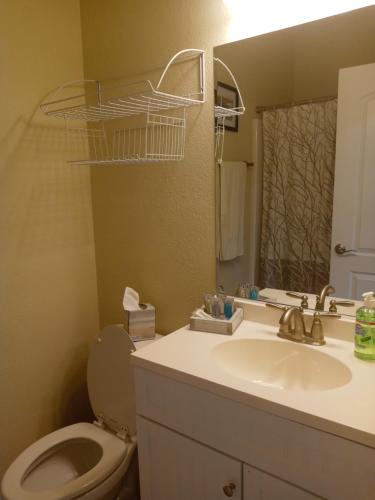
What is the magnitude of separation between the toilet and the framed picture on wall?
3.02 ft

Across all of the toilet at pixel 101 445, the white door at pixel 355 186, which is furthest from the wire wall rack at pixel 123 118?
the toilet at pixel 101 445

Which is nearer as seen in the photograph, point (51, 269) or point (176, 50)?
point (176, 50)

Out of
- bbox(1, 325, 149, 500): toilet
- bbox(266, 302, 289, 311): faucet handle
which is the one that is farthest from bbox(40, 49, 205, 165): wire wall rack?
bbox(1, 325, 149, 500): toilet

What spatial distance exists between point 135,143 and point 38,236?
60 cm

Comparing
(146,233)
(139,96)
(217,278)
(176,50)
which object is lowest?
(217,278)

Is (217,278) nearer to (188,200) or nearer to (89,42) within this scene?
(188,200)

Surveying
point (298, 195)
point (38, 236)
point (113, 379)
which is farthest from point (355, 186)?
point (38, 236)

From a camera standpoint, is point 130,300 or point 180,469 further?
point 130,300

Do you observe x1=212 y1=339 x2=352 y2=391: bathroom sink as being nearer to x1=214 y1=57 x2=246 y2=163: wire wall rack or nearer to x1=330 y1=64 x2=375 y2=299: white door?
x1=330 y1=64 x2=375 y2=299: white door

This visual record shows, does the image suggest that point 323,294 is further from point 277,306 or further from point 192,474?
point 192,474

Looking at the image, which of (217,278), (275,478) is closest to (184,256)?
(217,278)

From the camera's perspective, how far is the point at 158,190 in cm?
165

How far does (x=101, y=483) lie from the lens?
53.9 inches

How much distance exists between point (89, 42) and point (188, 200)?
3.00 feet
